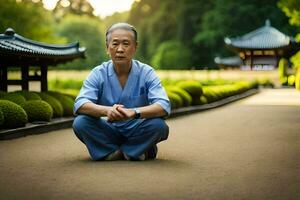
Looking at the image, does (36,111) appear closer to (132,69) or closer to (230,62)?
(132,69)

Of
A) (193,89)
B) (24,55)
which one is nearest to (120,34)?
(24,55)

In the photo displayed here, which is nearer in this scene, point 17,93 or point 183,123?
point 17,93

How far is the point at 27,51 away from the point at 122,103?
685 centimetres

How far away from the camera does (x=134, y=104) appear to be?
6359mm

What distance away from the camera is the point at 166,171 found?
5.61 m

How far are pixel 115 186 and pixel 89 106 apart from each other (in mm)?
1434

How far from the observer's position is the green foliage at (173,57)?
57969 mm

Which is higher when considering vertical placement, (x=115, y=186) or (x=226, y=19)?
(x=226, y=19)

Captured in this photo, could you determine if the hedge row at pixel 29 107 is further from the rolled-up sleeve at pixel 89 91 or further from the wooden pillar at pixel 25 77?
the rolled-up sleeve at pixel 89 91

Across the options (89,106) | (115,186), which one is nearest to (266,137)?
(89,106)

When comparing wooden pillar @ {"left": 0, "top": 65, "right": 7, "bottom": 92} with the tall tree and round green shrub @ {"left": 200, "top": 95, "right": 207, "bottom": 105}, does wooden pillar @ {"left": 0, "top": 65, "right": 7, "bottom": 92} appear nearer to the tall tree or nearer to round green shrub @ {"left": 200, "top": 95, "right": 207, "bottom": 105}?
round green shrub @ {"left": 200, "top": 95, "right": 207, "bottom": 105}

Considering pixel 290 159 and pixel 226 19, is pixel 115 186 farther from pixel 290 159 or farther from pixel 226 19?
pixel 226 19

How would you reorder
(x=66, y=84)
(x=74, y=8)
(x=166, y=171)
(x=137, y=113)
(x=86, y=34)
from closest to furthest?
1. (x=166, y=171)
2. (x=137, y=113)
3. (x=66, y=84)
4. (x=86, y=34)
5. (x=74, y=8)

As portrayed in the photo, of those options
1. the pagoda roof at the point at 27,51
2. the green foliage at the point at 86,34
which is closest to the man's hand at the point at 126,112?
the pagoda roof at the point at 27,51
